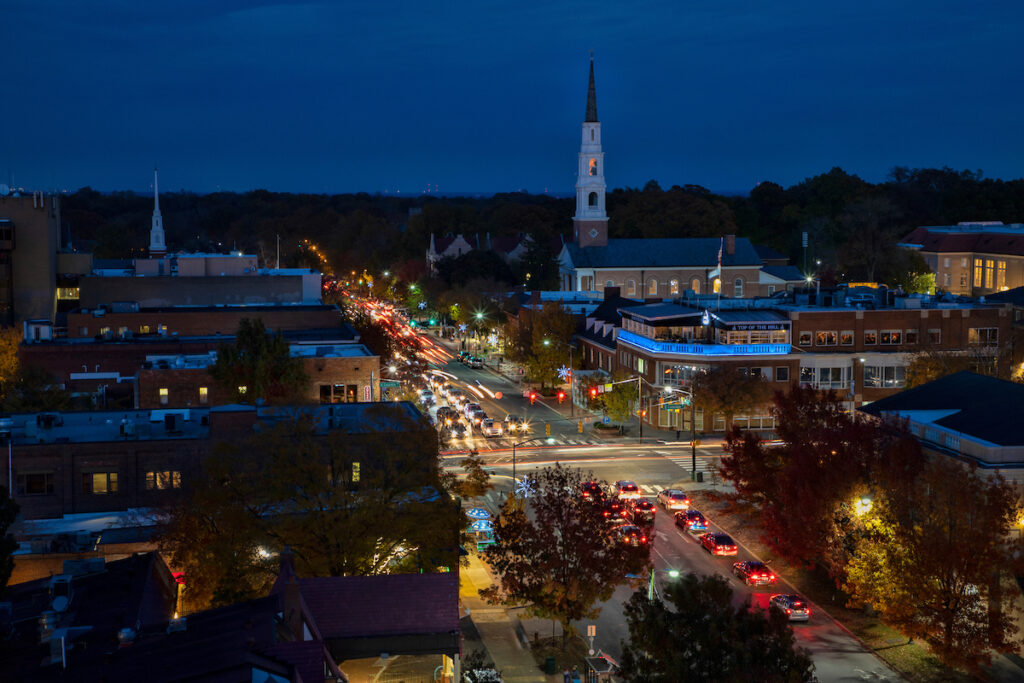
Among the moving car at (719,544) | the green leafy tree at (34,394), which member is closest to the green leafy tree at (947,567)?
the moving car at (719,544)

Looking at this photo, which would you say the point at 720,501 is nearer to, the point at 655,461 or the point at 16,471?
the point at 655,461

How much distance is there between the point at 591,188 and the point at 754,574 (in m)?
105

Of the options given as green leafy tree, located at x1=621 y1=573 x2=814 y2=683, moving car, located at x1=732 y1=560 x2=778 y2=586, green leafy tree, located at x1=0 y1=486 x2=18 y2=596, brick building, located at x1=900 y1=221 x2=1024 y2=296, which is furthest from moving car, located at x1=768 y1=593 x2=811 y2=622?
brick building, located at x1=900 y1=221 x2=1024 y2=296

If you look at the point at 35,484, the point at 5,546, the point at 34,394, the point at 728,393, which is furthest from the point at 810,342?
the point at 5,546

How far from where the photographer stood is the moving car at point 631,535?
4197 cm

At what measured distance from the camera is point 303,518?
→ 38.9 metres

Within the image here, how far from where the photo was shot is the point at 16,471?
46.6 metres

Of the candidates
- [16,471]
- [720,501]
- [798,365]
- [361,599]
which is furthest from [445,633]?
[798,365]

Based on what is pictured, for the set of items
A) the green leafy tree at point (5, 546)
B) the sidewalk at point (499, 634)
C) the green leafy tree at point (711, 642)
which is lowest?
the sidewalk at point (499, 634)

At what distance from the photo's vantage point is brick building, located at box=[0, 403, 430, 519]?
46781mm

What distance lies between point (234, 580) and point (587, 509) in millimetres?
11995

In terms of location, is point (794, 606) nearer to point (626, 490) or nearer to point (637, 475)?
point (626, 490)

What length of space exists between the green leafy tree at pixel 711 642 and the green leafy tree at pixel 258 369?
3824 cm

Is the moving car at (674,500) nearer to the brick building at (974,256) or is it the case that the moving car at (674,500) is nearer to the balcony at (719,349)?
the balcony at (719,349)
